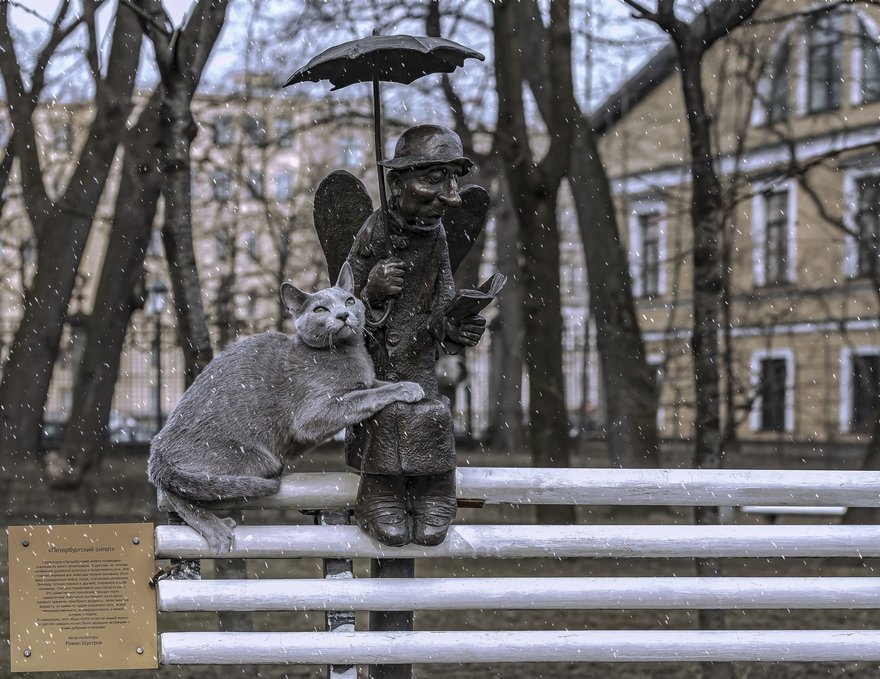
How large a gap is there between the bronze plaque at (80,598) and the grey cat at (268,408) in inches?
9.8

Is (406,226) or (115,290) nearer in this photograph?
(406,226)

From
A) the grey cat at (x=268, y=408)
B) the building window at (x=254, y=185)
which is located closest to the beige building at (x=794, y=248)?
the building window at (x=254, y=185)

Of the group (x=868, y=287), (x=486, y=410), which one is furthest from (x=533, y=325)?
(x=868, y=287)

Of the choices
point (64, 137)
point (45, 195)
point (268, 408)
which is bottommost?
point (268, 408)

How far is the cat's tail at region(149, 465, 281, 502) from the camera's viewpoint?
3521 mm

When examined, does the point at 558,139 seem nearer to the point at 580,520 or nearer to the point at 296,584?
the point at 580,520

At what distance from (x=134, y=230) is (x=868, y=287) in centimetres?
1545

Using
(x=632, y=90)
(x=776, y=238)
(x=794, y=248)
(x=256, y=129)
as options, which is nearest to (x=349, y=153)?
(x=256, y=129)

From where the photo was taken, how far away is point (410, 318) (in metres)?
3.82

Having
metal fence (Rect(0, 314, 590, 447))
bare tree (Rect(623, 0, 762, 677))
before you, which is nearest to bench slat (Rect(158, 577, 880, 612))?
bare tree (Rect(623, 0, 762, 677))

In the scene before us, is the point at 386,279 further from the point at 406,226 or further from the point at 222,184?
the point at 222,184

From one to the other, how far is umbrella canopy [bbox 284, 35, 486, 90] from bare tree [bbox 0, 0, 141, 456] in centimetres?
637

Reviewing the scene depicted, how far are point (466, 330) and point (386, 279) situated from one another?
1.06ft

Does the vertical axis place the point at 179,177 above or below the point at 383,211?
above
